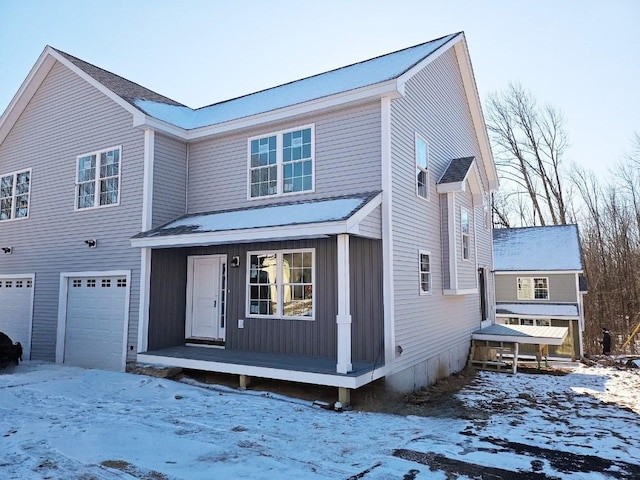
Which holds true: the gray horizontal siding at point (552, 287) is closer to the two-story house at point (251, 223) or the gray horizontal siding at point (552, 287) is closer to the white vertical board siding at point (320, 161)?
the two-story house at point (251, 223)

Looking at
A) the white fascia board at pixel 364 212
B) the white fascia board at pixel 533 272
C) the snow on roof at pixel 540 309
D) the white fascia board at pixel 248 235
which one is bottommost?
the snow on roof at pixel 540 309

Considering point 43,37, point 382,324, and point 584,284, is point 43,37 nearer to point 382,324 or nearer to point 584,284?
point 382,324

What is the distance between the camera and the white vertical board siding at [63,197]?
10.6 metres

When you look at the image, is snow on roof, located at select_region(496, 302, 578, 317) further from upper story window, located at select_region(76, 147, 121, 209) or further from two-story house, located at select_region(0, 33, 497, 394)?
upper story window, located at select_region(76, 147, 121, 209)

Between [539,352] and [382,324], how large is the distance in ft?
29.2

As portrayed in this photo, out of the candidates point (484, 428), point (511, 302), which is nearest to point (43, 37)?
point (484, 428)

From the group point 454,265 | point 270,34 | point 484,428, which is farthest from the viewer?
point 270,34

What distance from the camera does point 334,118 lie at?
367 inches

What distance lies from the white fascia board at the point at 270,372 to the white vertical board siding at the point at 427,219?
1448 mm

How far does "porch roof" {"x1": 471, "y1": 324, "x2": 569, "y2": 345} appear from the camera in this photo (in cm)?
1261

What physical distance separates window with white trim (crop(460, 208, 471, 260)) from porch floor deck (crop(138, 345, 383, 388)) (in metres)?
5.25

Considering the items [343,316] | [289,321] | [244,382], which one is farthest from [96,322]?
[343,316]

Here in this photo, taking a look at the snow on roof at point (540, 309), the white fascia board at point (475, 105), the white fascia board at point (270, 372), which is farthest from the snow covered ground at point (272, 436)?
the snow on roof at point (540, 309)

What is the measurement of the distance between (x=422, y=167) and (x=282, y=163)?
3.28m
